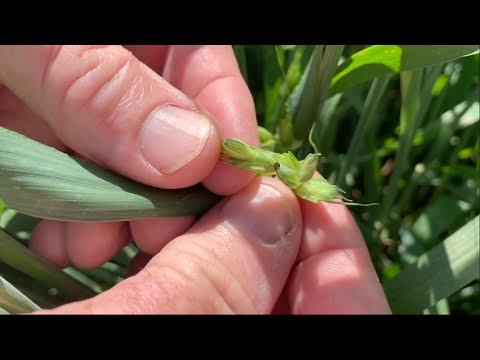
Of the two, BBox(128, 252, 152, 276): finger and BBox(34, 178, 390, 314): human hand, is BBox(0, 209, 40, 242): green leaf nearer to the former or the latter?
BBox(128, 252, 152, 276): finger

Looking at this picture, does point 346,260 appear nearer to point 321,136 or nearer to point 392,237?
point 321,136

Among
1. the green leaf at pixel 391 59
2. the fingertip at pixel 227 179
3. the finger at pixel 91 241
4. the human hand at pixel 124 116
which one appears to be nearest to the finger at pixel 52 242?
the finger at pixel 91 241

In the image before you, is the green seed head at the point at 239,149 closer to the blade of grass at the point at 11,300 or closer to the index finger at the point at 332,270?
the index finger at the point at 332,270

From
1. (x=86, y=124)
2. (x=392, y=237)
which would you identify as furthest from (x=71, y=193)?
(x=392, y=237)

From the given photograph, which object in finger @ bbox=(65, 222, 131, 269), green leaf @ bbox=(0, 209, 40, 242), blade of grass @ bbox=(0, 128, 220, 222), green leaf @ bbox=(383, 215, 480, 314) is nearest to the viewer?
blade of grass @ bbox=(0, 128, 220, 222)

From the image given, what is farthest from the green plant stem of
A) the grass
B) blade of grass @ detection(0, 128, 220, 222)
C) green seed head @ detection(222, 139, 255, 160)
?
blade of grass @ detection(0, 128, 220, 222)

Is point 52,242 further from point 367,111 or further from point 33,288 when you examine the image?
point 367,111

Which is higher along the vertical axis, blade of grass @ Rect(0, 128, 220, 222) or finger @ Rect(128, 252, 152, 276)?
blade of grass @ Rect(0, 128, 220, 222)

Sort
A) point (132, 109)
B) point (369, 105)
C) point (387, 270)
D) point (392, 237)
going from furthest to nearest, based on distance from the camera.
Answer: point (392, 237) < point (387, 270) < point (369, 105) < point (132, 109)
